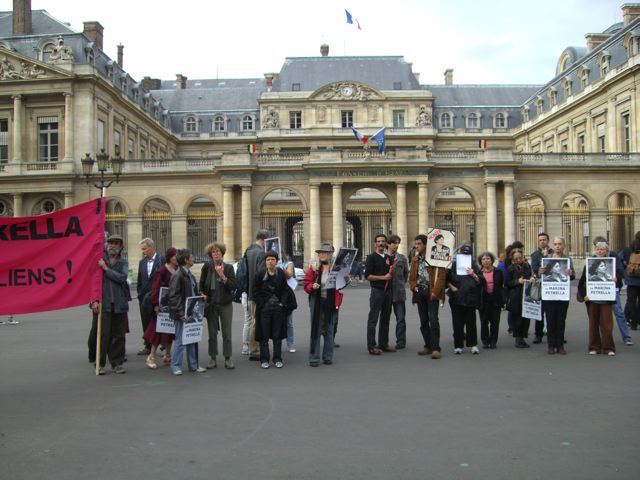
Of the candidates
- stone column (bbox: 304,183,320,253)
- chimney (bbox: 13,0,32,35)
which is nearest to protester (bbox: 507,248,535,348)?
stone column (bbox: 304,183,320,253)

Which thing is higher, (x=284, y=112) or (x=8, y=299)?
(x=284, y=112)

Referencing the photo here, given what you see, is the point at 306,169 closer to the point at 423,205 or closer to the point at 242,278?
the point at 423,205

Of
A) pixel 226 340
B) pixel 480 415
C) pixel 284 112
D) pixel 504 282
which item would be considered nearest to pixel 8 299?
pixel 226 340

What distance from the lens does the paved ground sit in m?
4.96

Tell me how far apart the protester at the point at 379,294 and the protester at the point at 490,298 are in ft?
5.26

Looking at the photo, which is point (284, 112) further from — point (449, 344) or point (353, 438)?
point (353, 438)

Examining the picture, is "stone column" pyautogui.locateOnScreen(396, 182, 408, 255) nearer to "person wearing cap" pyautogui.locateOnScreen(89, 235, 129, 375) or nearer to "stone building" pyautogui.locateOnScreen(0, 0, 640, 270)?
"stone building" pyautogui.locateOnScreen(0, 0, 640, 270)

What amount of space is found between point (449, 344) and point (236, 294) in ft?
13.3

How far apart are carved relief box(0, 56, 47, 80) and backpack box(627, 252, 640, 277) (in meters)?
35.8

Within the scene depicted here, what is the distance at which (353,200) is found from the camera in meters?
47.3

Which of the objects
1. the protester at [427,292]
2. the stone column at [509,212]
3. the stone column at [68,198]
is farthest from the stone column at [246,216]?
the protester at [427,292]

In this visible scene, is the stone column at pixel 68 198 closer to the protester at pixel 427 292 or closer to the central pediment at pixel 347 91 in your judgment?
the central pediment at pixel 347 91

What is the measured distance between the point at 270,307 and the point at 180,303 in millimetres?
1298

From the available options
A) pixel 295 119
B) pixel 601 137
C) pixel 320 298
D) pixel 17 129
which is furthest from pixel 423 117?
pixel 320 298
